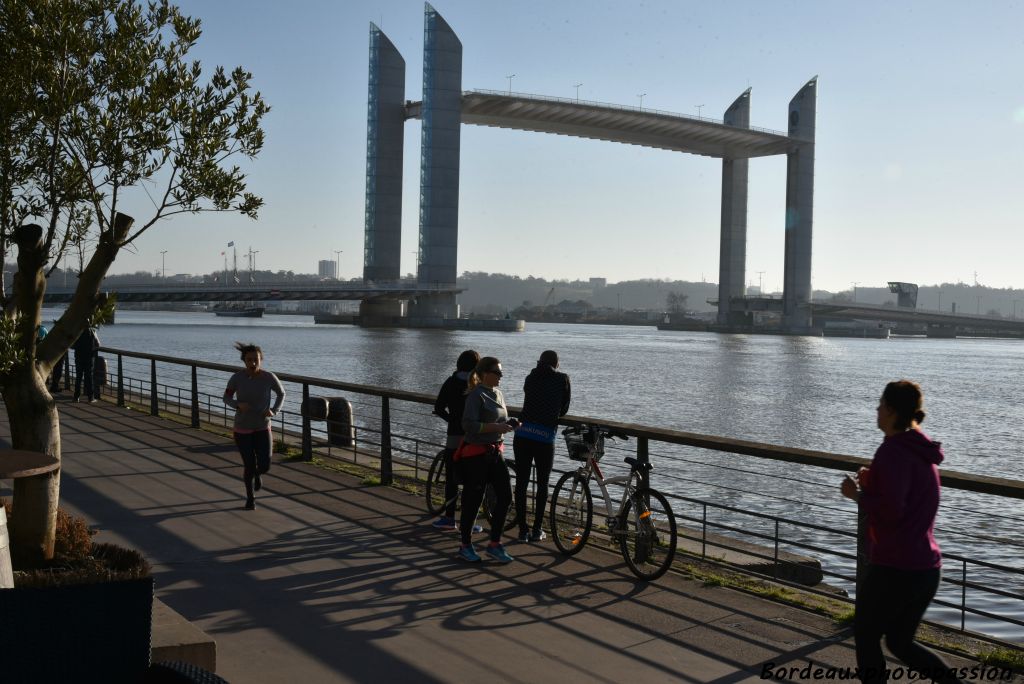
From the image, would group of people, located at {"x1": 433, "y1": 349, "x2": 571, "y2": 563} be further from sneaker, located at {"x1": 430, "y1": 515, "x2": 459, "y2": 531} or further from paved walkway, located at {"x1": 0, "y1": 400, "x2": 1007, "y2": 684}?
paved walkway, located at {"x1": 0, "y1": 400, "x2": 1007, "y2": 684}

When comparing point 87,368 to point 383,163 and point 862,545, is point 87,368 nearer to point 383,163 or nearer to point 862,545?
point 862,545

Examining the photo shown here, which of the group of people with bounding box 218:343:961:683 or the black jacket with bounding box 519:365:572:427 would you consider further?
the black jacket with bounding box 519:365:572:427

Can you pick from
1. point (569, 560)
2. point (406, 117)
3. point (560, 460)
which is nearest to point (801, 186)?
point (406, 117)

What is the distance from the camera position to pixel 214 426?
16.7m

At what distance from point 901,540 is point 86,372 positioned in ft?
61.6

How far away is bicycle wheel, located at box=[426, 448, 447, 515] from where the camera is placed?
9281 millimetres

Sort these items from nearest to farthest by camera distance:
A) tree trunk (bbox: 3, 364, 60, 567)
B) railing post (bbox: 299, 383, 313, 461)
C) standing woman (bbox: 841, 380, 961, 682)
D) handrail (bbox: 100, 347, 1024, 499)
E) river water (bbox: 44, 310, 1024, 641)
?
1. standing woman (bbox: 841, 380, 961, 682)
2. tree trunk (bbox: 3, 364, 60, 567)
3. handrail (bbox: 100, 347, 1024, 499)
4. railing post (bbox: 299, 383, 313, 461)
5. river water (bbox: 44, 310, 1024, 641)

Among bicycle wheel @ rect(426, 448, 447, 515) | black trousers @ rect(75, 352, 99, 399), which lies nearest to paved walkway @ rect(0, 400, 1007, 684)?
bicycle wheel @ rect(426, 448, 447, 515)

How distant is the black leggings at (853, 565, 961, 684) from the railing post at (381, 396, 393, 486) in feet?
22.4

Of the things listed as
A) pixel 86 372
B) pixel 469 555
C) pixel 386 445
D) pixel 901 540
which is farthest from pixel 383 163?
pixel 901 540

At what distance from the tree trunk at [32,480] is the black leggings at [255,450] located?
11.3 feet

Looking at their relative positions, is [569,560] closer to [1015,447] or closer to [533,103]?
[1015,447]

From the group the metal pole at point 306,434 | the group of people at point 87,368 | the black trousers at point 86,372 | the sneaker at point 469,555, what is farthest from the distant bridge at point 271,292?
the sneaker at point 469,555

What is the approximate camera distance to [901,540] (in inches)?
163
